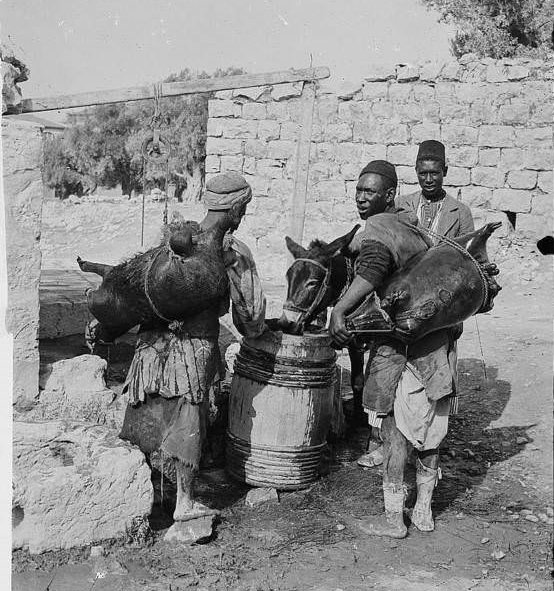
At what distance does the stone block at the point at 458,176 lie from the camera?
11266 millimetres

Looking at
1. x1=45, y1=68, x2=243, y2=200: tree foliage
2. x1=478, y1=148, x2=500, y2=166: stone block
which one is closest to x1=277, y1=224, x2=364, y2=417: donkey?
x1=478, y1=148, x2=500, y2=166: stone block

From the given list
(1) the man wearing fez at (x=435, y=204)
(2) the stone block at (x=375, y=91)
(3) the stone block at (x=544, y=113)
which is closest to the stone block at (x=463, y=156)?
(3) the stone block at (x=544, y=113)

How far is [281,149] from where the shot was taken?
13.1m

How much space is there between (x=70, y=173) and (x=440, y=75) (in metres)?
20.7

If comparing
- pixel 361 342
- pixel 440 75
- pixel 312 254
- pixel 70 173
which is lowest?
pixel 70 173

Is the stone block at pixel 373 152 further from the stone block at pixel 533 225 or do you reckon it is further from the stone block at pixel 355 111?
the stone block at pixel 533 225

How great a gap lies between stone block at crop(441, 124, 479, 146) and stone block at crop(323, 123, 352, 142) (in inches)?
63.6

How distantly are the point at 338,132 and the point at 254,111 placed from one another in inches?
65.9

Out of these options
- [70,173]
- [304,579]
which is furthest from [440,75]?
[70,173]

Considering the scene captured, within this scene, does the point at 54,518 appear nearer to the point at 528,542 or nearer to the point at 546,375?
the point at 528,542

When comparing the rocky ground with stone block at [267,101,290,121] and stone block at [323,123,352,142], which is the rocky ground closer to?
stone block at [323,123,352,142]

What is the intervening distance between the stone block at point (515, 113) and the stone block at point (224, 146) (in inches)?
180

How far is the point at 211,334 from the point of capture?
4.25 m

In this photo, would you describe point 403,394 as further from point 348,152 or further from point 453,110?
point 348,152
